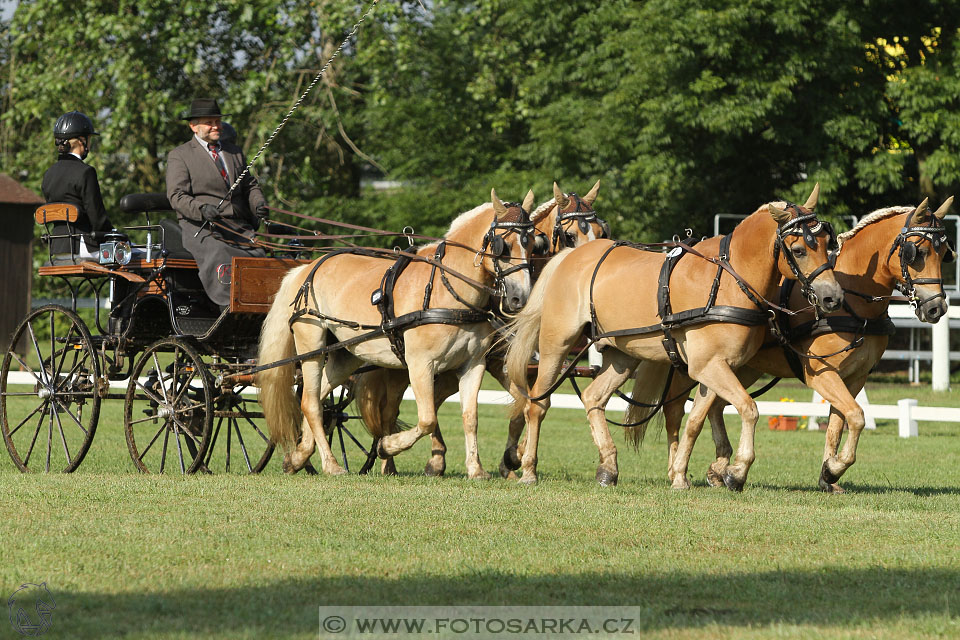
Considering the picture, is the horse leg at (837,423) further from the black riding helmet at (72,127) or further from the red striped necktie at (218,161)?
the black riding helmet at (72,127)

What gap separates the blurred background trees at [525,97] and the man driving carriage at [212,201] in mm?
7546

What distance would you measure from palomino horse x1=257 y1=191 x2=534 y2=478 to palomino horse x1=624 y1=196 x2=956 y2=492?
1.45 metres

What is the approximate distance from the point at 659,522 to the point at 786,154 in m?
16.9

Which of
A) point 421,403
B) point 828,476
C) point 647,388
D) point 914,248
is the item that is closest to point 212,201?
point 421,403

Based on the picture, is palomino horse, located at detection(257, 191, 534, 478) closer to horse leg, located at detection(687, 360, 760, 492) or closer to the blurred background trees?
horse leg, located at detection(687, 360, 760, 492)

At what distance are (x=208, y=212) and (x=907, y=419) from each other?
8.91 m

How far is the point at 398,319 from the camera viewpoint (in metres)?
9.64

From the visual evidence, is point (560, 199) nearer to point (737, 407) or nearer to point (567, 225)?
point (567, 225)

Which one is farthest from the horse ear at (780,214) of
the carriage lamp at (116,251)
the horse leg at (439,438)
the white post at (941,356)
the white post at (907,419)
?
the white post at (941,356)

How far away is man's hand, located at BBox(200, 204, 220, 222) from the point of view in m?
10.3

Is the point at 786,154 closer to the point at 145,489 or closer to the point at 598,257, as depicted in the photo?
the point at 598,257

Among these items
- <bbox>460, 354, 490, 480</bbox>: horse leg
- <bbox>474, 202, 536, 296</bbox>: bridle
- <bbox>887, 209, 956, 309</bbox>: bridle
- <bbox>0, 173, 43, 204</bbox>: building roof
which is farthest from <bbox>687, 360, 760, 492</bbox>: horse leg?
<bbox>0, 173, 43, 204</bbox>: building roof

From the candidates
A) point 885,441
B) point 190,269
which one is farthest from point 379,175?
point 190,269

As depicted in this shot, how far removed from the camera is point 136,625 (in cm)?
497
